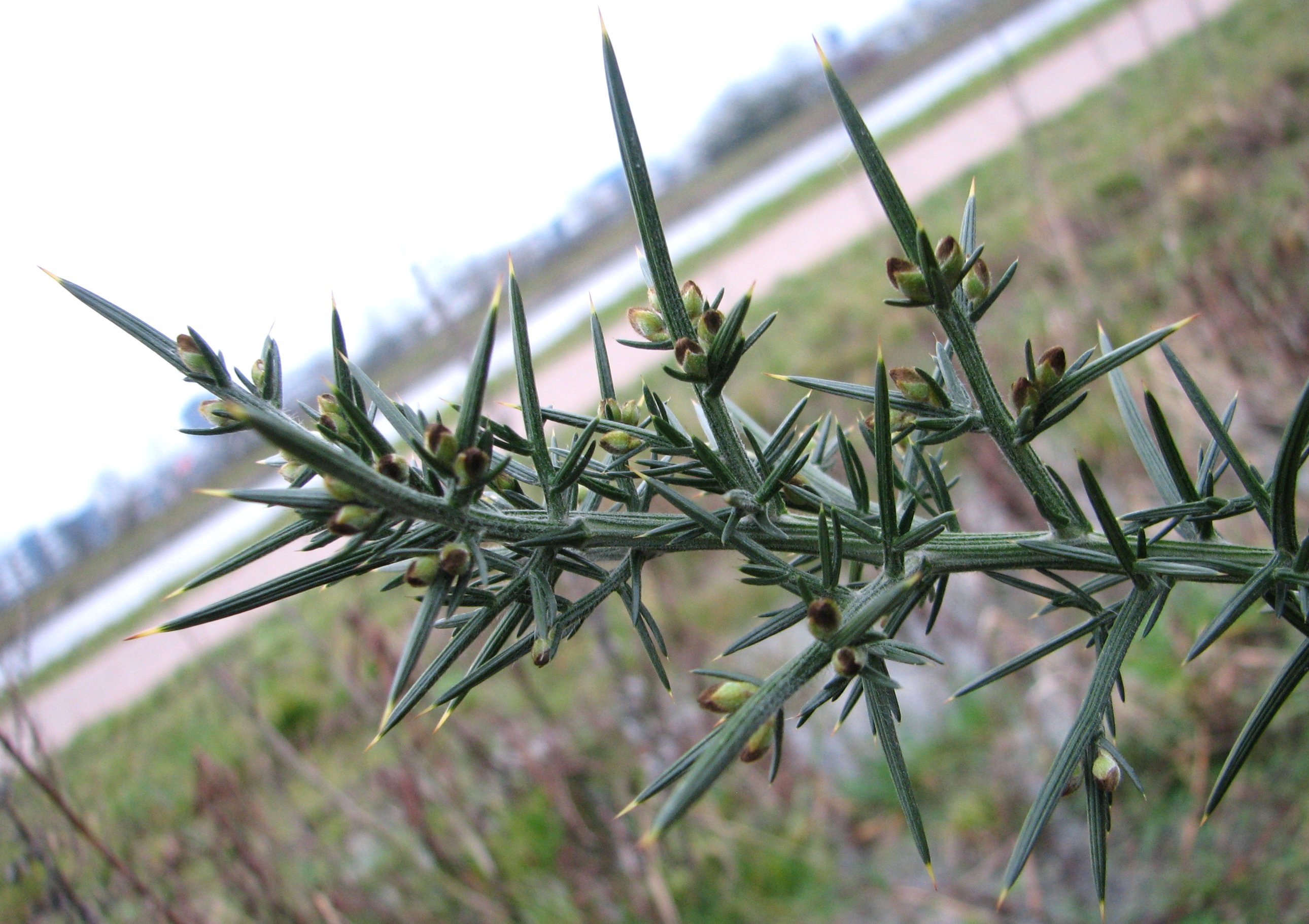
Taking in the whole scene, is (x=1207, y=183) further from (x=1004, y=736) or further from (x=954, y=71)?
(x=954, y=71)

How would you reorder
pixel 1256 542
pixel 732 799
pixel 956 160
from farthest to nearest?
pixel 956 160, pixel 732 799, pixel 1256 542

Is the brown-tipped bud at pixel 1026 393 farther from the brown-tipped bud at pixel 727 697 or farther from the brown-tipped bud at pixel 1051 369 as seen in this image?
the brown-tipped bud at pixel 727 697

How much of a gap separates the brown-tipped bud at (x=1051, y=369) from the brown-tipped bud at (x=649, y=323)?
0.65 feet

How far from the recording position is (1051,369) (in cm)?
42

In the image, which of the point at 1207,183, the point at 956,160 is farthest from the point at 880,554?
the point at 956,160

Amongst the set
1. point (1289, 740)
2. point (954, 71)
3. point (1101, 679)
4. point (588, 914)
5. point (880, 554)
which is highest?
point (954, 71)

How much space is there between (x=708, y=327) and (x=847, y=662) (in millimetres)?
181

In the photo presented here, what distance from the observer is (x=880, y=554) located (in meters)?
0.46

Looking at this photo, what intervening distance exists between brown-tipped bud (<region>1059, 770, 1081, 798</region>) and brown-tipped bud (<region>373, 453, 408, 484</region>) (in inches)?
14.6

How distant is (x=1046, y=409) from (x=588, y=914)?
1.75 meters

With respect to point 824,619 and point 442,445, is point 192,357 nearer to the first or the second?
point 442,445

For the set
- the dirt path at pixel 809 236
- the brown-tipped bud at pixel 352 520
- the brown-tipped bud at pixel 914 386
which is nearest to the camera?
the brown-tipped bud at pixel 352 520

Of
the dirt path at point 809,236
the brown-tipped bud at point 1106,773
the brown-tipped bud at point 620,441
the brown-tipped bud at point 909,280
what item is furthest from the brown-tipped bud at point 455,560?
the dirt path at point 809,236

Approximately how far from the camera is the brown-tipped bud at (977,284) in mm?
434
